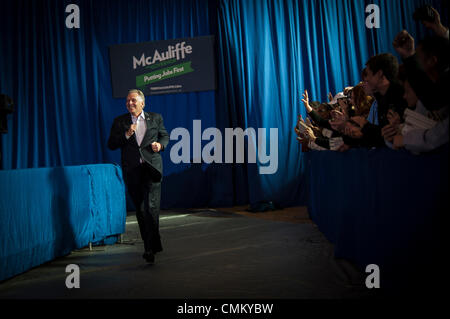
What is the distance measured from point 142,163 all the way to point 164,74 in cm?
390

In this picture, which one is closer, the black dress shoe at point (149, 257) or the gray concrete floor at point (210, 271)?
the gray concrete floor at point (210, 271)

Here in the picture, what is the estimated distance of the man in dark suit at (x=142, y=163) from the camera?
2980 mm

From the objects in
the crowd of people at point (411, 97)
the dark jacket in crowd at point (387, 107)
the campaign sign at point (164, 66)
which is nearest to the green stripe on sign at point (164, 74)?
the campaign sign at point (164, 66)

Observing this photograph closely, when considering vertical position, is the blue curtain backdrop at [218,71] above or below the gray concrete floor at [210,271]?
Answer: above

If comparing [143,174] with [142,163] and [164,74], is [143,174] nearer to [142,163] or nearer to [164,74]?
[142,163]

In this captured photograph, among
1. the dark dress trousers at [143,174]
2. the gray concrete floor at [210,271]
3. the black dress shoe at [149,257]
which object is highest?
the dark dress trousers at [143,174]

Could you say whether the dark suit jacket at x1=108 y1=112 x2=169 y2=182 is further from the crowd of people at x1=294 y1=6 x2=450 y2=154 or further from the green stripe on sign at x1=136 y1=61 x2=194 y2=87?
the green stripe on sign at x1=136 y1=61 x2=194 y2=87

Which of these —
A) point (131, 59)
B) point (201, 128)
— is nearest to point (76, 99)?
point (131, 59)

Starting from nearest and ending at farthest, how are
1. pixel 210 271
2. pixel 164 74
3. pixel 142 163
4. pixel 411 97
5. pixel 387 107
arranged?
1. pixel 411 97
2. pixel 387 107
3. pixel 210 271
4. pixel 142 163
5. pixel 164 74

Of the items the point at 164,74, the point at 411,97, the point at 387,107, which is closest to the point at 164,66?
the point at 164,74

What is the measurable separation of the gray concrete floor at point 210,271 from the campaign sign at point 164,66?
325cm

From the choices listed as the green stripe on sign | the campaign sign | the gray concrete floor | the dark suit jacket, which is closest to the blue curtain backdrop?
the campaign sign

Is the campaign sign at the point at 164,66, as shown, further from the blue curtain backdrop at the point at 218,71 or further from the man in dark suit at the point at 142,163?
the man in dark suit at the point at 142,163

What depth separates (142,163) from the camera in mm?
2984
